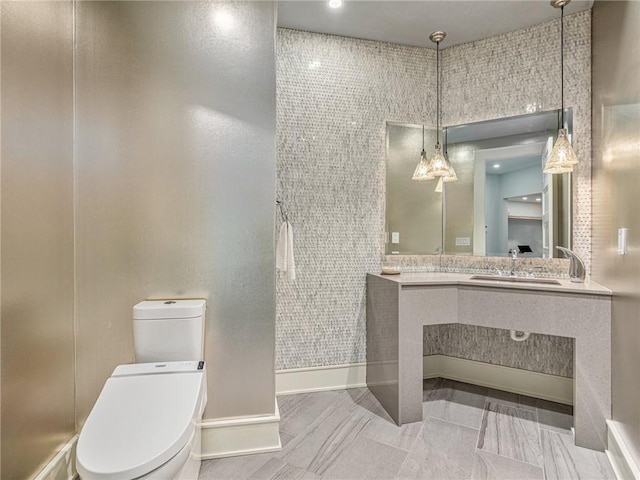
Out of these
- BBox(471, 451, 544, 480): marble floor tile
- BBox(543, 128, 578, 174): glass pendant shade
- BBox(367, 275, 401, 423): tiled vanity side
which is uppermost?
BBox(543, 128, 578, 174): glass pendant shade

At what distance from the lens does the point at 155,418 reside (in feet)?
4.29

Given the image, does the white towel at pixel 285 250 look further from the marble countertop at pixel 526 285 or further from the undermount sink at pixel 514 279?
the undermount sink at pixel 514 279

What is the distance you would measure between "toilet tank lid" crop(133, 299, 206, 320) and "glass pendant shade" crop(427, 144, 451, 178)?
202cm

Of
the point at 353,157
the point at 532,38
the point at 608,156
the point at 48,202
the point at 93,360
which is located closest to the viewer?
the point at 48,202

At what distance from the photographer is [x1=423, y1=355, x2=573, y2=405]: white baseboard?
2469 millimetres

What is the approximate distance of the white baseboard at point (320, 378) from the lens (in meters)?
2.63

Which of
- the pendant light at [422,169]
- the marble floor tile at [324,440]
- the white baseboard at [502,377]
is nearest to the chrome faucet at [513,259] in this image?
the white baseboard at [502,377]

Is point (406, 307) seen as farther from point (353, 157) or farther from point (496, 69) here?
point (496, 69)

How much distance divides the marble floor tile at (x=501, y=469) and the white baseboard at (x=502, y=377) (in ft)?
2.99

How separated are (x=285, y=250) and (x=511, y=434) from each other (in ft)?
6.01

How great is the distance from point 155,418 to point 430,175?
2464mm

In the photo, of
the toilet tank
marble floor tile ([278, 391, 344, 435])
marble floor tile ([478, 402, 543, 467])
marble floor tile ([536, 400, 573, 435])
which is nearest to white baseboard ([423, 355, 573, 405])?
marble floor tile ([536, 400, 573, 435])

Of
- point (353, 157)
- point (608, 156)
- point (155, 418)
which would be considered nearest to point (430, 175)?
point (353, 157)

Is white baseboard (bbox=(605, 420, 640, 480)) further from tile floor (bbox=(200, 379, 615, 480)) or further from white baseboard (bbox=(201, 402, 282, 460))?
white baseboard (bbox=(201, 402, 282, 460))
